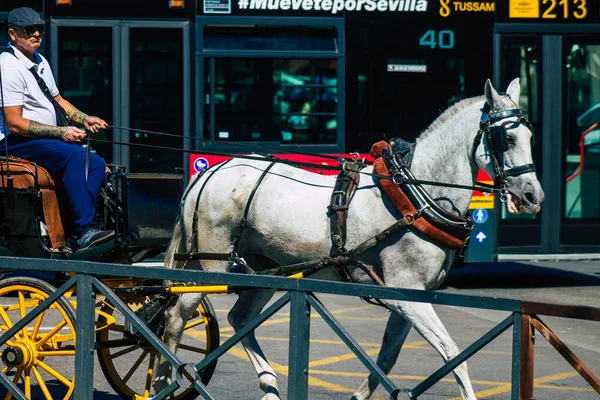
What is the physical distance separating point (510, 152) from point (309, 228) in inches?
48.7

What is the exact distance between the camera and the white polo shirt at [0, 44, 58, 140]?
6.15m

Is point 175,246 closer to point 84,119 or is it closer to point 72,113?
point 84,119

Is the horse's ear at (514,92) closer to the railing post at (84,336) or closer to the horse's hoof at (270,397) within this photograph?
the horse's hoof at (270,397)

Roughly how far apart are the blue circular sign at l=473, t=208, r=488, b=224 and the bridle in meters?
4.91

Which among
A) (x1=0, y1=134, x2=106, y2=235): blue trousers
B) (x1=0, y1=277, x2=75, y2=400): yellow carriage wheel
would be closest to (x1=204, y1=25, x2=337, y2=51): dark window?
(x1=0, y1=134, x2=106, y2=235): blue trousers

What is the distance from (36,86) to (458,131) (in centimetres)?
256

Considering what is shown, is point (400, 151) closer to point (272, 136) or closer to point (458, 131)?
point (458, 131)

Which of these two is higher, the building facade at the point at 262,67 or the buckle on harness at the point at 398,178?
the building facade at the point at 262,67

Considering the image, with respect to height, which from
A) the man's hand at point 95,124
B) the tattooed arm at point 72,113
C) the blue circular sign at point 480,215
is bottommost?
the blue circular sign at point 480,215

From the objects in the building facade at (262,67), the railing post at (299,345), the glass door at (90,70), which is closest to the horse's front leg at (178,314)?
the railing post at (299,345)

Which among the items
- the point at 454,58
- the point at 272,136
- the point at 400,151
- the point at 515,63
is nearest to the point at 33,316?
the point at 400,151

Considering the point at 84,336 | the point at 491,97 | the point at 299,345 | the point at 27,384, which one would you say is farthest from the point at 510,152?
the point at 27,384

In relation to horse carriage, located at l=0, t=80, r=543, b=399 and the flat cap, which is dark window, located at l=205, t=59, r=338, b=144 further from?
the flat cap

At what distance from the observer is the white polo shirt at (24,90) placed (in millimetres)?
6152
